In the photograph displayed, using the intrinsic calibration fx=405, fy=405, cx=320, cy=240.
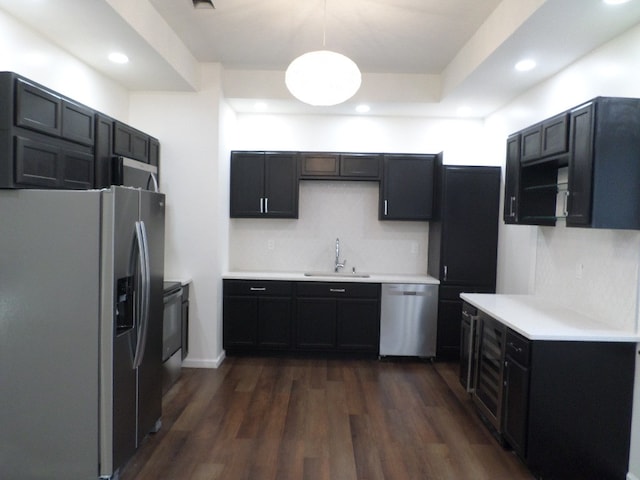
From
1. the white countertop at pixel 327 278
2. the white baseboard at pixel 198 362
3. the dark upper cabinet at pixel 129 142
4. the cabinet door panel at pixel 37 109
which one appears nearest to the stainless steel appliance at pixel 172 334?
the white baseboard at pixel 198 362

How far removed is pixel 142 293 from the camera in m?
2.49

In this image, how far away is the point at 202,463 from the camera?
2.58 meters

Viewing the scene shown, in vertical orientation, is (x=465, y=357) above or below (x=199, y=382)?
above

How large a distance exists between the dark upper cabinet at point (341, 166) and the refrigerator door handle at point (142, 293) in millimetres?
2447

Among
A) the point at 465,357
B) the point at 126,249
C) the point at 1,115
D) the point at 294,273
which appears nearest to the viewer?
the point at 1,115

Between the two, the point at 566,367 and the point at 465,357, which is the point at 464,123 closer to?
the point at 465,357

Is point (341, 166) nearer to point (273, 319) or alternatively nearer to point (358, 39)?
point (358, 39)

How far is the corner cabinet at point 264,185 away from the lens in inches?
182

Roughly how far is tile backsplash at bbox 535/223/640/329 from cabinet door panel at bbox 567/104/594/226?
0.34m

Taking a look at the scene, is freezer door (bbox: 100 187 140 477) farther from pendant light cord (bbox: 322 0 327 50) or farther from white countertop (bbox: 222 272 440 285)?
white countertop (bbox: 222 272 440 285)

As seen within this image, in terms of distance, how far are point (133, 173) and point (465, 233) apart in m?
3.31

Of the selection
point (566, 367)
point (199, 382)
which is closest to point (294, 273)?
point (199, 382)

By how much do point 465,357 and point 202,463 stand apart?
225 centimetres

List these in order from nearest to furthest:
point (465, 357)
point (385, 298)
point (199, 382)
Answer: point (465, 357), point (199, 382), point (385, 298)
